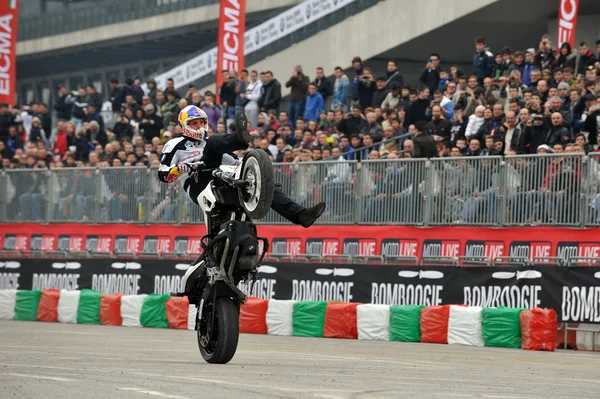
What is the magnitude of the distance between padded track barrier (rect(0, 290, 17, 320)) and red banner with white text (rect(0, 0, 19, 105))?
1326cm

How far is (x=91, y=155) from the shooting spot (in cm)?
2775

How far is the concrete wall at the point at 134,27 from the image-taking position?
43062 millimetres

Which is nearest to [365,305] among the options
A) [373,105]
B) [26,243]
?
[373,105]

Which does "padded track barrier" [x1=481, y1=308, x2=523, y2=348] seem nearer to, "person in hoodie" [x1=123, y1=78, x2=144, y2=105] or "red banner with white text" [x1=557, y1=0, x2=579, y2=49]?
"red banner with white text" [x1=557, y1=0, x2=579, y2=49]

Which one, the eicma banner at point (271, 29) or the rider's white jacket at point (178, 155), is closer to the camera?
the rider's white jacket at point (178, 155)

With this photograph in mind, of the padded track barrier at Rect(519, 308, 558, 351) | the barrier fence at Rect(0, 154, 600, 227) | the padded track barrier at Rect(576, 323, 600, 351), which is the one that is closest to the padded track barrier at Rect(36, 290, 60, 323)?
the barrier fence at Rect(0, 154, 600, 227)

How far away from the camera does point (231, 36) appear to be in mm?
31078

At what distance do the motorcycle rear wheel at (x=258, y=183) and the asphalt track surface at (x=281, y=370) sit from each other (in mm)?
1484

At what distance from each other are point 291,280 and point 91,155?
26.8 ft


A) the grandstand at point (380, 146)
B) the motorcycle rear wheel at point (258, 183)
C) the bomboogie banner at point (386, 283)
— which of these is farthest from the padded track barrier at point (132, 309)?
the motorcycle rear wheel at point (258, 183)

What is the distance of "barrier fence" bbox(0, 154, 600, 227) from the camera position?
61.7ft

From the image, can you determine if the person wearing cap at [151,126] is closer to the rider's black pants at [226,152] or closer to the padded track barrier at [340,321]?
the padded track barrier at [340,321]

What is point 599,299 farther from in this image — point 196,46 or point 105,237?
point 196,46

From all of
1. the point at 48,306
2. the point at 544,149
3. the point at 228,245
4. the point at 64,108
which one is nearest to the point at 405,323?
the point at 544,149
